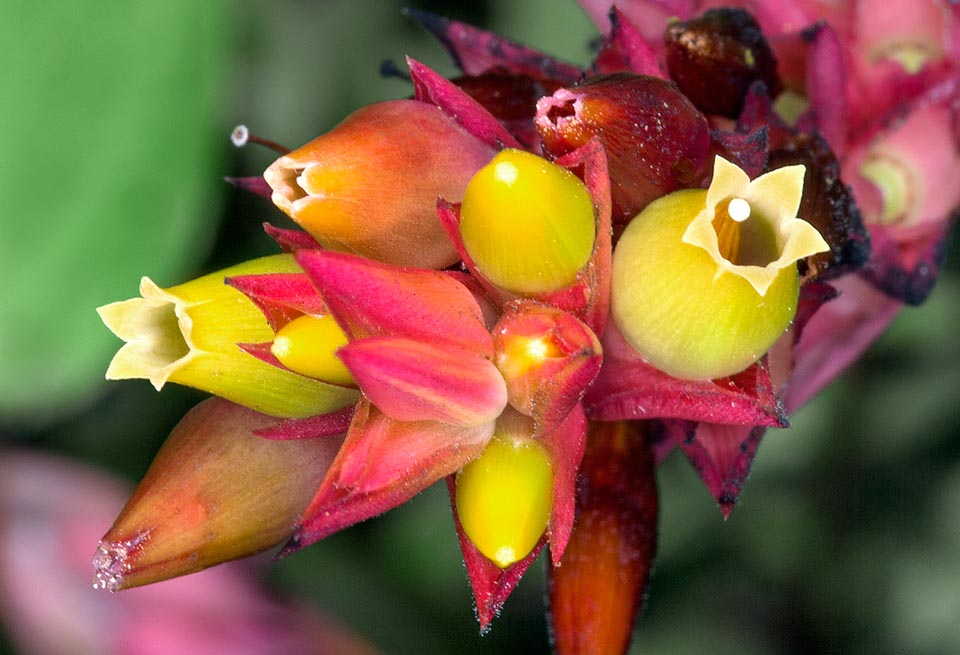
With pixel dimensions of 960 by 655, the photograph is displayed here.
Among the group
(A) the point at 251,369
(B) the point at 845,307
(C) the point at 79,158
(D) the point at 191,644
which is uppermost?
(A) the point at 251,369

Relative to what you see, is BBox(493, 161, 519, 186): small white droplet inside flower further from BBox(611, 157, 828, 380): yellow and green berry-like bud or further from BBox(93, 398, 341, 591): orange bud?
BBox(93, 398, 341, 591): orange bud

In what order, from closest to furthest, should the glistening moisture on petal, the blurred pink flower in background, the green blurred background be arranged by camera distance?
the glistening moisture on petal → the blurred pink flower in background → the green blurred background

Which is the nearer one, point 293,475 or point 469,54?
point 293,475

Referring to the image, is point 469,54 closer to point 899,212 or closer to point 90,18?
point 899,212

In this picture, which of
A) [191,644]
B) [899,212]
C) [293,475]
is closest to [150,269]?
[191,644]

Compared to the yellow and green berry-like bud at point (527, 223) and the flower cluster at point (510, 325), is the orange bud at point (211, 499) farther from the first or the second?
the yellow and green berry-like bud at point (527, 223)

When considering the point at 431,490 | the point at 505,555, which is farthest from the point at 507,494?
the point at 431,490

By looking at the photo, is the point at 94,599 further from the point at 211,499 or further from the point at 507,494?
the point at 507,494

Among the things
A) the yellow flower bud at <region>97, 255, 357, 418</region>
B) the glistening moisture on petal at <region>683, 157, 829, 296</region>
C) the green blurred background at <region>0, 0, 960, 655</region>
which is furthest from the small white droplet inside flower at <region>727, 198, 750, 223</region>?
the green blurred background at <region>0, 0, 960, 655</region>
